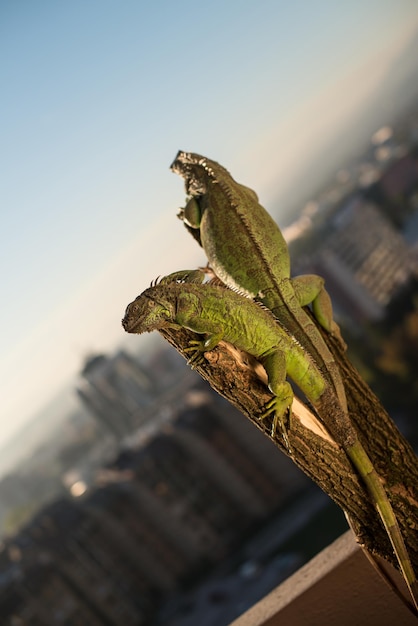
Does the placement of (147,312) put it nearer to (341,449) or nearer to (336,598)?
(341,449)

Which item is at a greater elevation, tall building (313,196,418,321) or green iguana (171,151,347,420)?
green iguana (171,151,347,420)

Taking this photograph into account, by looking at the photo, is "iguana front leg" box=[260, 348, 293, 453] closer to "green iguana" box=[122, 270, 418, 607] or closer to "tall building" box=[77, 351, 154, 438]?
"green iguana" box=[122, 270, 418, 607]

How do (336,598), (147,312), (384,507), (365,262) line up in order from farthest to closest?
(365,262) → (336,598) → (384,507) → (147,312)

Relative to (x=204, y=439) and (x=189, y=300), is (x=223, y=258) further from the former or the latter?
(x=204, y=439)

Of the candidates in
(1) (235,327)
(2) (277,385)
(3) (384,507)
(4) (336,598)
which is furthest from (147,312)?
(4) (336,598)

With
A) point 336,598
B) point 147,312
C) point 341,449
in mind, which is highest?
point 147,312

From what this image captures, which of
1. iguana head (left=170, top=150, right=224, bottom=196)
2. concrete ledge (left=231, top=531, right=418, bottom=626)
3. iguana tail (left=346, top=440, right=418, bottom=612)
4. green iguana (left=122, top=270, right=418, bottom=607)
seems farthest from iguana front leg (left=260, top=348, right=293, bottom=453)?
concrete ledge (left=231, top=531, right=418, bottom=626)
